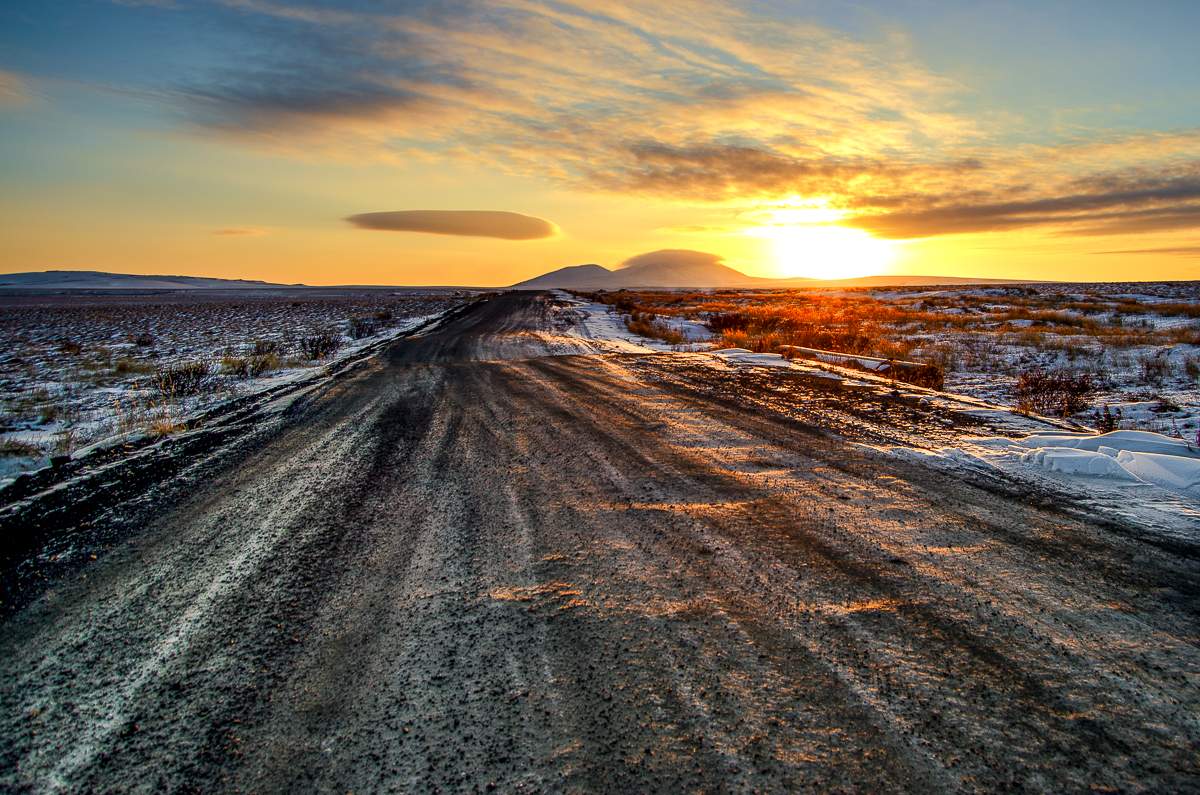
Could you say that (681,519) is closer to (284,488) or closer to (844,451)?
(844,451)

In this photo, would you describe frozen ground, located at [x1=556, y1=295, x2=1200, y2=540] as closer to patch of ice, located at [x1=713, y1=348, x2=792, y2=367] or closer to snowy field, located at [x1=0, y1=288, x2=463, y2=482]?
patch of ice, located at [x1=713, y1=348, x2=792, y2=367]

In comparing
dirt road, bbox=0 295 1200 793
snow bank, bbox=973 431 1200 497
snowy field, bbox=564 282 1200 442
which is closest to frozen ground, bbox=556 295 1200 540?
snow bank, bbox=973 431 1200 497

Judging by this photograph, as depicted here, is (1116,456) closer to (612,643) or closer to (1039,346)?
(612,643)

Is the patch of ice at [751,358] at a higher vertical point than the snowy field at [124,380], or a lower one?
higher

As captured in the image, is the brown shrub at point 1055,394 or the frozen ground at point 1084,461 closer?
the frozen ground at point 1084,461

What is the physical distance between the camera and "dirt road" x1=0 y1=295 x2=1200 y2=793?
6.60ft

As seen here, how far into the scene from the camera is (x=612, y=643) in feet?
8.65

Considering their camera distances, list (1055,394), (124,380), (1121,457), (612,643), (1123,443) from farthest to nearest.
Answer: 1. (124,380)
2. (1055,394)
3. (1123,443)
4. (1121,457)
5. (612,643)

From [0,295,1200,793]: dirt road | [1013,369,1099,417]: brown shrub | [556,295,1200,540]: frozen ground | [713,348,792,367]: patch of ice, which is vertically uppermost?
[713,348,792,367]: patch of ice

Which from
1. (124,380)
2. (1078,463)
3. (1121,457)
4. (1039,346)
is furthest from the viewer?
(1039,346)

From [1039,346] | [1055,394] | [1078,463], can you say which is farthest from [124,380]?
[1039,346]

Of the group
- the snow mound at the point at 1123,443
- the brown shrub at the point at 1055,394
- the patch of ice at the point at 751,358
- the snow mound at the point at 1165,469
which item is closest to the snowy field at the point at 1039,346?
the brown shrub at the point at 1055,394

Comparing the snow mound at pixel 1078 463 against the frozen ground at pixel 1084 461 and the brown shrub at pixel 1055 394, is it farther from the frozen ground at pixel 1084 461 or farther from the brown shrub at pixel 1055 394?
the brown shrub at pixel 1055 394

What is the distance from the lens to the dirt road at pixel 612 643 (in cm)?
201
